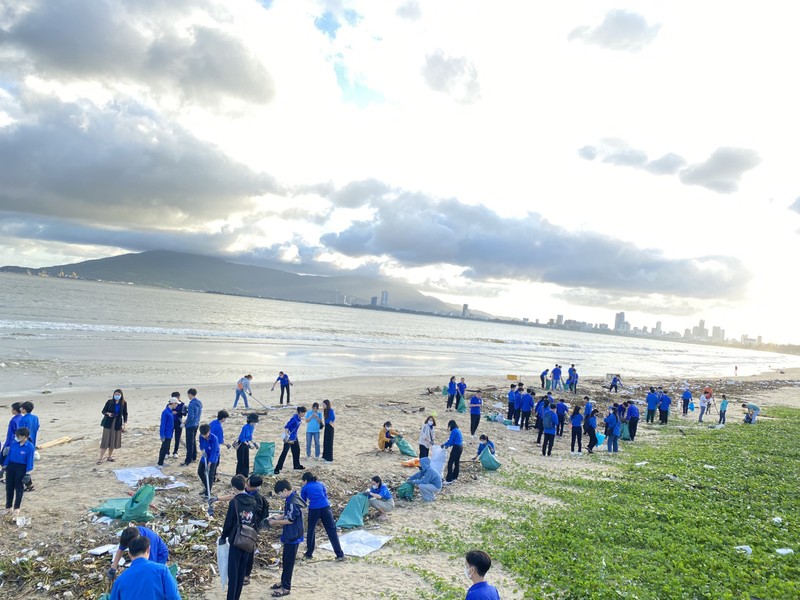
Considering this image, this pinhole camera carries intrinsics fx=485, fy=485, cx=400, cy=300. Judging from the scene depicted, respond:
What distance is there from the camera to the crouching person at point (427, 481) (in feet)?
38.8

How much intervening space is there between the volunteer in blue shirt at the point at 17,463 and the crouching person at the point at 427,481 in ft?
26.3

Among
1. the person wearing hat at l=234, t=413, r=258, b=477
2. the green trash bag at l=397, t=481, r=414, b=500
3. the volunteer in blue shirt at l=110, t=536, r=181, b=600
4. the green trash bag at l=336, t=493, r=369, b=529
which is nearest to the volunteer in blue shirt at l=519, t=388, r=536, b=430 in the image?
the green trash bag at l=397, t=481, r=414, b=500

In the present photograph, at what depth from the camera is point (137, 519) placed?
8914 millimetres

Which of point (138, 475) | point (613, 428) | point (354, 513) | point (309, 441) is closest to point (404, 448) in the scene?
point (309, 441)

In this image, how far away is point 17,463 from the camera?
9.05 metres

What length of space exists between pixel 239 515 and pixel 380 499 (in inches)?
189

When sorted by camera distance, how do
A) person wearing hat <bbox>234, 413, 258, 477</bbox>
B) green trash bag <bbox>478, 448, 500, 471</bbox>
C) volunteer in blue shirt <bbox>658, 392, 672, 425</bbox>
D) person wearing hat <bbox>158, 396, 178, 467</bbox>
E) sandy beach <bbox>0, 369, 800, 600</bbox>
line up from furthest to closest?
volunteer in blue shirt <bbox>658, 392, 672, 425</bbox> → green trash bag <bbox>478, 448, 500, 471</bbox> → person wearing hat <bbox>158, 396, 178, 467</bbox> → person wearing hat <bbox>234, 413, 258, 477</bbox> → sandy beach <bbox>0, 369, 800, 600</bbox>

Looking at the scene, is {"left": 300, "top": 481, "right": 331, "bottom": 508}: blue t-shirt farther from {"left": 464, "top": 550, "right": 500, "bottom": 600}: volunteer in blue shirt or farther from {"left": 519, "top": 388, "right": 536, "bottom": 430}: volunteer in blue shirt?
{"left": 519, "top": 388, "right": 536, "bottom": 430}: volunteer in blue shirt

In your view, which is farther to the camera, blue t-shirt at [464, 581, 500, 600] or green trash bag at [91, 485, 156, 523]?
green trash bag at [91, 485, 156, 523]

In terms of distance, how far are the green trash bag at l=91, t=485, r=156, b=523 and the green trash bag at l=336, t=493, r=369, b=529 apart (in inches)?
142

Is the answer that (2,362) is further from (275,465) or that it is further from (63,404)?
(275,465)

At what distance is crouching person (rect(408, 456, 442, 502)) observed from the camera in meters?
11.8

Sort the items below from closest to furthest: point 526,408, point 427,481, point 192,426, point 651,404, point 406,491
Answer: point 406,491, point 427,481, point 192,426, point 526,408, point 651,404

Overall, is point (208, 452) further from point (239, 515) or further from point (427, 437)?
point (427, 437)
